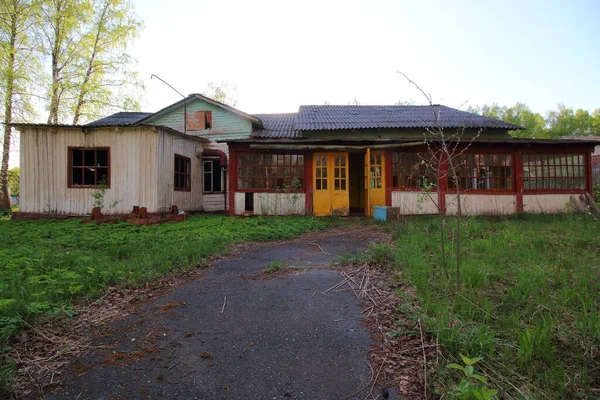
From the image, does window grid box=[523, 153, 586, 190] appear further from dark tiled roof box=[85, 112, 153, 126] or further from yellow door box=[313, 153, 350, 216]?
dark tiled roof box=[85, 112, 153, 126]

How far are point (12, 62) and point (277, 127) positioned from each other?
523 inches

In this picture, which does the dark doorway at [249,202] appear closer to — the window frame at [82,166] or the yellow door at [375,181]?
the yellow door at [375,181]

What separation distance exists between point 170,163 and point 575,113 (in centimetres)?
5796

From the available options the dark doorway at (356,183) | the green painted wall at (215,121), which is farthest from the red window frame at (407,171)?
the green painted wall at (215,121)

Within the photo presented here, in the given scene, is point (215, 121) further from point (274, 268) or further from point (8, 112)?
point (274, 268)

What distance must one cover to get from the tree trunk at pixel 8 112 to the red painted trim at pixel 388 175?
1757 cm

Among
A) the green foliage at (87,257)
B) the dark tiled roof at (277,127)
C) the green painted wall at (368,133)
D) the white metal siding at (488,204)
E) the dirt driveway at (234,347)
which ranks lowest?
the dirt driveway at (234,347)

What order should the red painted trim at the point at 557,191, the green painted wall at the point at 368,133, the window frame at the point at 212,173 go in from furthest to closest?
the window frame at the point at 212,173 < the green painted wall at the point at 368,133 < the red painted trim at the point at 557,191

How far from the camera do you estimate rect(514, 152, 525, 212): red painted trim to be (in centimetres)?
1094

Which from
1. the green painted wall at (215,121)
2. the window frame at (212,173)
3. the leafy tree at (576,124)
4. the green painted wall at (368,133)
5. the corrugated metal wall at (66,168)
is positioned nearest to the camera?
the corrugated metal wall at (66,168)

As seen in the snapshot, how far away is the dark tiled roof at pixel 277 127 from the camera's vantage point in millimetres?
12742

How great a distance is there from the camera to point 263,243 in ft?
21.4

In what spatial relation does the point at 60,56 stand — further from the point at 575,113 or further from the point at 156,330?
the point at 575,113

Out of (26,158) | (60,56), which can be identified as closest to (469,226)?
(26,158)
